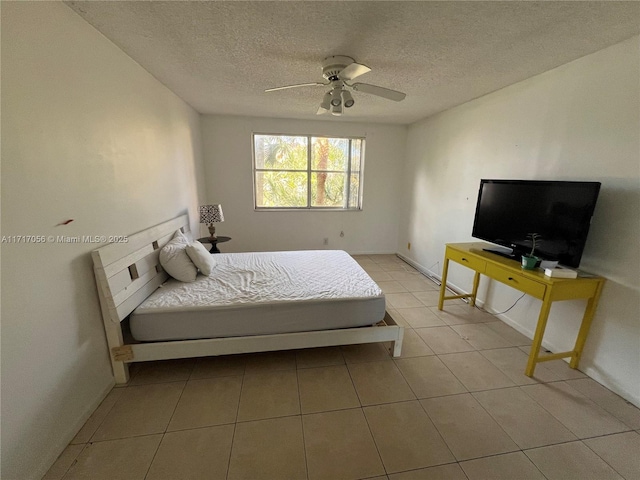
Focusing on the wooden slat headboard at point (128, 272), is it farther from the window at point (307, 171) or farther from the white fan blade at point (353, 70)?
the window at point (307, 171)

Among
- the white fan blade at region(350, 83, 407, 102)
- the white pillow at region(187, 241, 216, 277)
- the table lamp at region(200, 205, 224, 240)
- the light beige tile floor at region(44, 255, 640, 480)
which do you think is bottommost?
the light beige tile floor at region(44, 255, 640, 480)

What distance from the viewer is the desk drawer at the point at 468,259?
93.3 inches

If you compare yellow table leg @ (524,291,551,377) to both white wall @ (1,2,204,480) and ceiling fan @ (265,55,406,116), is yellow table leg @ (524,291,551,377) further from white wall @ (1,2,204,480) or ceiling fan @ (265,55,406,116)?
white wall @ (1,2,204,480)

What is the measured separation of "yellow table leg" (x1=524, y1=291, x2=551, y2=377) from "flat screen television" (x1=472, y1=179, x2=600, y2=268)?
364 mm

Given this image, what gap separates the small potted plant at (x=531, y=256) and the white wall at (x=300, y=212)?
284cm

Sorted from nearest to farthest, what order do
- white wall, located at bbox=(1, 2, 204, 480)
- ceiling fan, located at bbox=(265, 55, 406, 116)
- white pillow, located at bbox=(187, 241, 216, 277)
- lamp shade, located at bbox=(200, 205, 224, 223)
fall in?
white wall, located at bbox=(1, 2, 204, 480), ceiling fan, located at bbox=(265, 55, 406, 116), white pillow, located at bbox=(187, 241, 216, 277), lamp shade, located at bbox=(200, 205, 224, 223)

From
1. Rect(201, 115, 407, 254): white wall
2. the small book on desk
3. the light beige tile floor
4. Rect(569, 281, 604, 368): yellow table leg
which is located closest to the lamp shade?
Rect(201, 115, 407, 254): white wall

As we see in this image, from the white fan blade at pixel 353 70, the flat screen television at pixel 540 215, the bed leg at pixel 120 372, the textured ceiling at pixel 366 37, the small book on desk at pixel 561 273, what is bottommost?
the bed leg at pixel 120 372

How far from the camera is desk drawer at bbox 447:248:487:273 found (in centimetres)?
237

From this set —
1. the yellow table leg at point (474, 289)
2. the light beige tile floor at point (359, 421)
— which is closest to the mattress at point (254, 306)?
the light beige tile floor at point (359, 421)

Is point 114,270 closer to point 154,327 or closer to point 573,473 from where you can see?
point 154,327

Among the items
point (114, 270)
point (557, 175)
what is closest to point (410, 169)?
point (557, 175)

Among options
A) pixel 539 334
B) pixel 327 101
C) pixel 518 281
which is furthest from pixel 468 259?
pixel 327 101

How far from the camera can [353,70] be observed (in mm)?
1871
